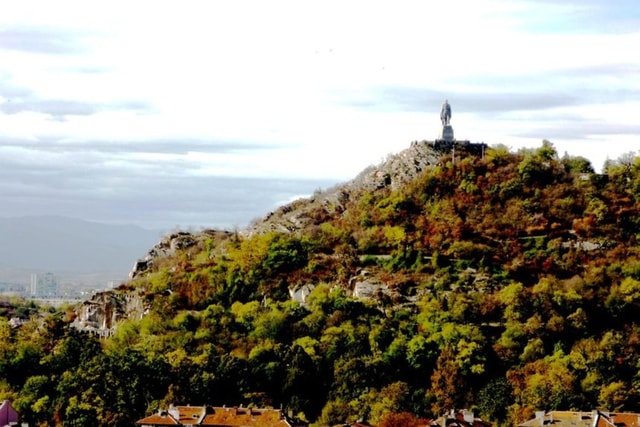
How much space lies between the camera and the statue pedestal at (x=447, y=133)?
8638 cm

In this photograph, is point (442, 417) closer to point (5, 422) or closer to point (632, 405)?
point (632, 405)

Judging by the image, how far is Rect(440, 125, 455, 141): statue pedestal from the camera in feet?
283

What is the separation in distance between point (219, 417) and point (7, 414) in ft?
29.7

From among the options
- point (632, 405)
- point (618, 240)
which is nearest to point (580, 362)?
point (632, 405)

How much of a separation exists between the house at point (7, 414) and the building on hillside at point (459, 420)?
16.2 m

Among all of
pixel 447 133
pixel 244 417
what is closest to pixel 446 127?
pixel 447 133

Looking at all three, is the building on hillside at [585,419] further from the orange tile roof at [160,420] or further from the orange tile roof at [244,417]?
the orange tile roof at [160,420]

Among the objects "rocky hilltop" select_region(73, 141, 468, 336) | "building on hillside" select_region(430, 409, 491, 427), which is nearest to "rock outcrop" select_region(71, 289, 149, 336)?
"rocky hilltop" select_region(73, 141, 468, 336)

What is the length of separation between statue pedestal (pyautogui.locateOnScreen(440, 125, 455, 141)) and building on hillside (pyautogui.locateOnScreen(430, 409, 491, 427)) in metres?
26.3

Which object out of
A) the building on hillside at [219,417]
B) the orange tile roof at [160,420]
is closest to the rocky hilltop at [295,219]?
the building on hillside at [219,417]

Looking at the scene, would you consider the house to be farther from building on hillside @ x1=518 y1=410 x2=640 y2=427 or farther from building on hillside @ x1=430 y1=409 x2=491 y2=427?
building on hillside @ x1=518 y1=410 x2=640 y2=427

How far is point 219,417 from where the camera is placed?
6134cm

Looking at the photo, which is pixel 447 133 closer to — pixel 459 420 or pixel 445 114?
pixel 445 114

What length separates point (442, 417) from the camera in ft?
196
